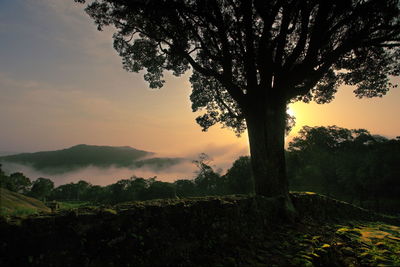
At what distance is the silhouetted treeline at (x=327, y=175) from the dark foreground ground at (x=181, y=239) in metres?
46.4

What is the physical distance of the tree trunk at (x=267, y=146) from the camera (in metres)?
8.95

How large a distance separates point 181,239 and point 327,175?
6479cm

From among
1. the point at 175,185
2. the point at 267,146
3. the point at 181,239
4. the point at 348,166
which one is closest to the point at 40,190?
the point at 175,185

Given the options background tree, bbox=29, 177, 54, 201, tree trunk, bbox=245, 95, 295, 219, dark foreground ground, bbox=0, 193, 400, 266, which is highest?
tree trunk, bbox=245, 95, 295, 219

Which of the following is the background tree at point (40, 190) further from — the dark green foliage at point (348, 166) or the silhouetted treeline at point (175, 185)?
the dark green foliage at point (348, 166)

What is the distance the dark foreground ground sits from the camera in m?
3.42

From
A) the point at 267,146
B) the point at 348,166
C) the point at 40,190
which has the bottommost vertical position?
the point at 40,190

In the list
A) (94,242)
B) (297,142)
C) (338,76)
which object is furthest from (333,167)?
(94,242)

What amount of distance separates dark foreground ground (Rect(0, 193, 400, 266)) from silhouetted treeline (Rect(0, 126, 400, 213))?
46.4 m

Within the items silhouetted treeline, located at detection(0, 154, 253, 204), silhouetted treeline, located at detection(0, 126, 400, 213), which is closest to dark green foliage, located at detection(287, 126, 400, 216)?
silhouetted treeline, located at detection(0, 126, 400, 213)

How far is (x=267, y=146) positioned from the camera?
30.3ft

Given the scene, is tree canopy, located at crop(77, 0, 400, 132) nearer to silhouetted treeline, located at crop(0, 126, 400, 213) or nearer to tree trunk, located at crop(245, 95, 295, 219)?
tree trunk, located at crop(245, 95, 295, 219)

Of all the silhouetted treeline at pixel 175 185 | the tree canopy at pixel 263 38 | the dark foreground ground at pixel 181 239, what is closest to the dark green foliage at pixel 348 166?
the silhouetted treeline at pixel 175 185

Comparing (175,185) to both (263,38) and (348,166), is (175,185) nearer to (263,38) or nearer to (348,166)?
(348,166)
